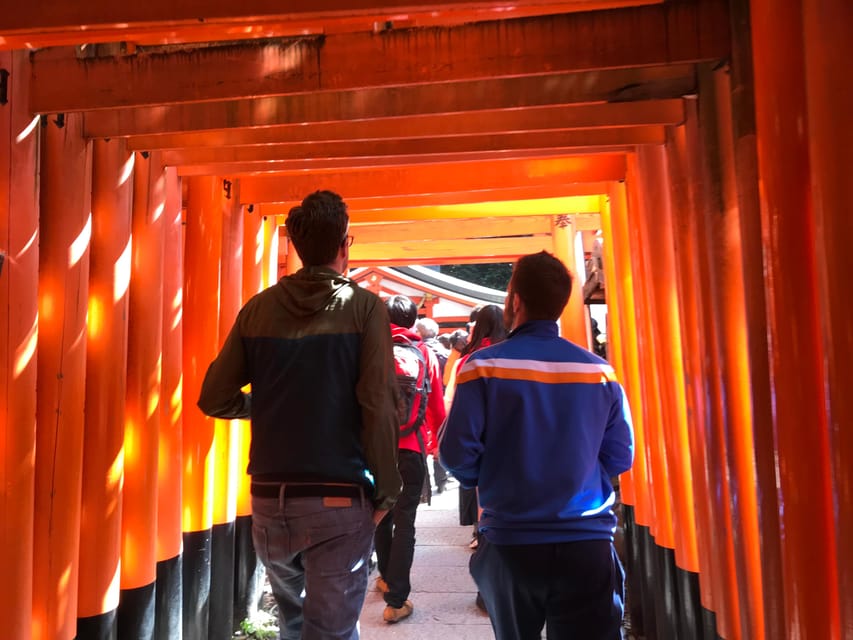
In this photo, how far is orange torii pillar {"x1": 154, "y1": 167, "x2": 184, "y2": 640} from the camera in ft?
10.5

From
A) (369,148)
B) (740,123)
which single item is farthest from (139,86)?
(740,123)

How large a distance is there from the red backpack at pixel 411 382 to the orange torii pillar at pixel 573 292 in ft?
5.48

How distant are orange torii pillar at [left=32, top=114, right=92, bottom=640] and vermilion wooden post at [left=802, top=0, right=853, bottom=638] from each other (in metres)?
2.43

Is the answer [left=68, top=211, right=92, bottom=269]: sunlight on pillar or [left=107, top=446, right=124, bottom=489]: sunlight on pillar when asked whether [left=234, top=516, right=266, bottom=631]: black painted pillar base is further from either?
[left=68, top=211, right=92, bottom=269]: sunlight on pillar

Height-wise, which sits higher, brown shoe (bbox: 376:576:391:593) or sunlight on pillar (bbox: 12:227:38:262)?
sunlight on pillar (bbox: 12:227:38:262)

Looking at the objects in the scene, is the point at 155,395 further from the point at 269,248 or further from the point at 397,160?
the point at 269,248

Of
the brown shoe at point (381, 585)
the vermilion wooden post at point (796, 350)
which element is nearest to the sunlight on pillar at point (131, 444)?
the brown shoe at point (381, 585)

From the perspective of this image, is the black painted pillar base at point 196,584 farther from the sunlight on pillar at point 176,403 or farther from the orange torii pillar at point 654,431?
the orange torii pillar at point 654,431

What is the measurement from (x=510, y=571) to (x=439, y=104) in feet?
5.52

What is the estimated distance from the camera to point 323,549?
200 cm

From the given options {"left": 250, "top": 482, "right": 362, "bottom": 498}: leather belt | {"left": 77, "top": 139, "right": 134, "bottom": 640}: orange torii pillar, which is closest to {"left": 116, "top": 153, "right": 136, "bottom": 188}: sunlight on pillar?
{"left": 77, "top": 139, "right": 134, "bottom": 640}: orange torii pillar

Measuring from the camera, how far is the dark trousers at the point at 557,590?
80.9 inches

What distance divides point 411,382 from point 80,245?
6.59 feet

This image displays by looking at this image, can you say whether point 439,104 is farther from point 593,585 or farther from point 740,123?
point 593,585
